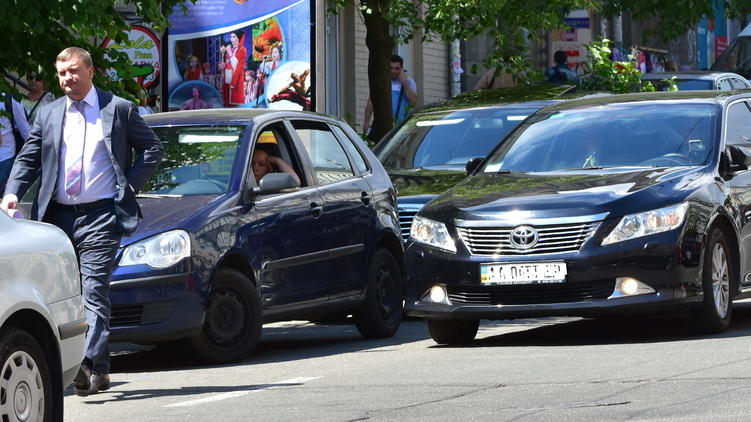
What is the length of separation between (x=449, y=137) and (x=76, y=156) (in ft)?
21.7

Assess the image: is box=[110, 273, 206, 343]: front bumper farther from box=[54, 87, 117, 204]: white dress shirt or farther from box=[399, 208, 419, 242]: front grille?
box=[399, 208, 419, 242]: front grille

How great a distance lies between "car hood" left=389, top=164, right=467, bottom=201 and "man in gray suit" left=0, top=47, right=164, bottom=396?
4784 millimetres

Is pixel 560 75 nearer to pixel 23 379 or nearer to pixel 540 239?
pixel 540 239

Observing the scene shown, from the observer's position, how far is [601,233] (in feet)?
31.6

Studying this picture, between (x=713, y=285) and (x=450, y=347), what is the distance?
67.0 inches

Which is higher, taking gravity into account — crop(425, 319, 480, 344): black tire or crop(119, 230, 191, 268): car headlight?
crop(119, 230, 191, 268): car headlight

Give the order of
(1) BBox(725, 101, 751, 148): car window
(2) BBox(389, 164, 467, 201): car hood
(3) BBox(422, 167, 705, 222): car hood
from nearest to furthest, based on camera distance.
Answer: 1. (3) BBox(422, 167, 705, 222): car hood
2. (1) BBox(725, 101, 751, 148): car window
3. (2) BBox(389, 164, 467, 201): car hood

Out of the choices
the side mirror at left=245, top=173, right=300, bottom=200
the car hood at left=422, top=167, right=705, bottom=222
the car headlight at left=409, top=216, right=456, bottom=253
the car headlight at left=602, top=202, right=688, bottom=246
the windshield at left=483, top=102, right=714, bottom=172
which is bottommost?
the car headlight at left=409, top=216, right=456, bottom=253

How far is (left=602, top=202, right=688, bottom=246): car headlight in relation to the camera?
965 cm

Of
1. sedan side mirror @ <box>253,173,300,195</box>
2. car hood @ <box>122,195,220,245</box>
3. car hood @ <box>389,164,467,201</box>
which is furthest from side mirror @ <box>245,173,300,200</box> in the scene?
car hood @ <box>389,164,467,201</box>

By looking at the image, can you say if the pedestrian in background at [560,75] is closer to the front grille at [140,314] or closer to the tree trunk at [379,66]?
the tree trunk at [379,66]

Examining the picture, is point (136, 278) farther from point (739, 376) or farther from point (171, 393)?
point (739, 376)

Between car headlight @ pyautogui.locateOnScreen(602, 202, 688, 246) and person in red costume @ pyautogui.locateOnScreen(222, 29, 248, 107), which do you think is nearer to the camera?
car headlight @ pyautogui.locateOnScreen(602, 202, 688, 246)

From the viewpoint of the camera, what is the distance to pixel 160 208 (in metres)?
9.70
